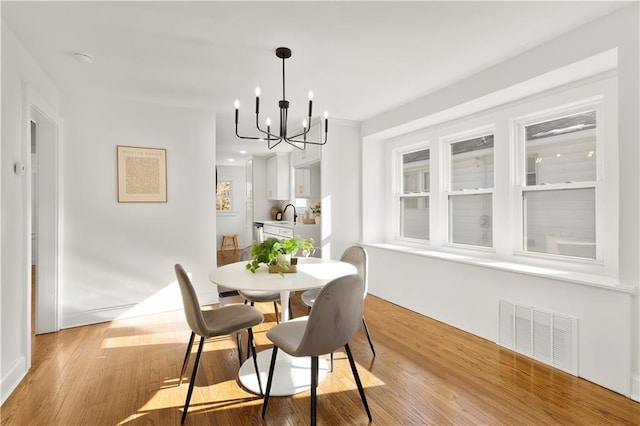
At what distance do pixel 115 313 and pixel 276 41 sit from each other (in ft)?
10.8

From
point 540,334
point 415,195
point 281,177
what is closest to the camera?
point 540,334

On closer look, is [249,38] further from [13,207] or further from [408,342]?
[408,342]

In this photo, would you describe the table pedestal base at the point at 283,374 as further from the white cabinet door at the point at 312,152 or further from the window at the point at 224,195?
the window at the point at 224,195

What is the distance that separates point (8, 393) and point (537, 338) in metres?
3.78

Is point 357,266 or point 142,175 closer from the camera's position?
point 357,266

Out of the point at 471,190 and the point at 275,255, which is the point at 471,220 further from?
the point at 275,255

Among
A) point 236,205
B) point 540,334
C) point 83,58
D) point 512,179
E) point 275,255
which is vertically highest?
point 83,58

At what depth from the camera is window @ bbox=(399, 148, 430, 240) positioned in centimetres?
432

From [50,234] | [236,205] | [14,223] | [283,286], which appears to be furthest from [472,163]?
[236,205]

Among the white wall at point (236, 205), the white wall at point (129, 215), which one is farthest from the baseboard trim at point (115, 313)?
the white wall at point (236, 205)

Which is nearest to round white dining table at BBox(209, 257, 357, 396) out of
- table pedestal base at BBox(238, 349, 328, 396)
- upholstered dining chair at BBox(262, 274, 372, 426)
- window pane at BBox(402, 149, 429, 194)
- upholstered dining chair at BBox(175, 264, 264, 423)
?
table pedestal base at BBox(238, 349, 328, 396)

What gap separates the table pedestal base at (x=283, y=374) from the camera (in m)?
2.20

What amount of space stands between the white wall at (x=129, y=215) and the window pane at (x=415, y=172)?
2608 millimetres

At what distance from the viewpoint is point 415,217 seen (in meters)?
4.48
